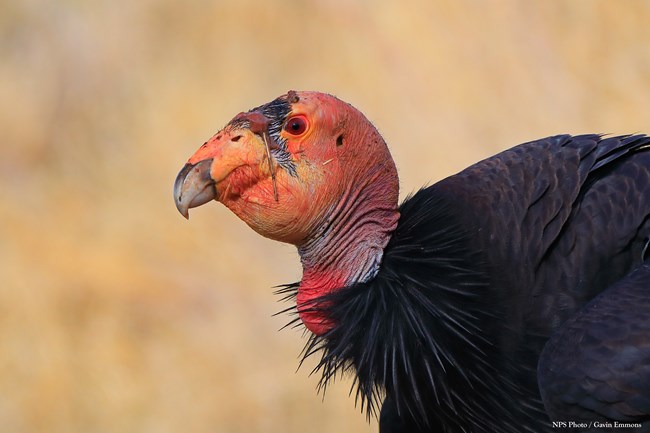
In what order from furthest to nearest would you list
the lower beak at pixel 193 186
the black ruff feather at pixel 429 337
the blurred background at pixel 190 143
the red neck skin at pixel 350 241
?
the blurred background at pixel 190 143
the red neck skin at pixel 350 241
the black ruff feather at pixel 429 337
the lower beak at pixel 193 186

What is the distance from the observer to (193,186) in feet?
12.2

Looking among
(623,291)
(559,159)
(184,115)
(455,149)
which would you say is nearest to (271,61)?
(184,115)

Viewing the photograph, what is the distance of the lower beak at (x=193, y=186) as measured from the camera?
370cm

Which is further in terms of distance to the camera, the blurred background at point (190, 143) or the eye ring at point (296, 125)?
the blurred background at point (190, 143)

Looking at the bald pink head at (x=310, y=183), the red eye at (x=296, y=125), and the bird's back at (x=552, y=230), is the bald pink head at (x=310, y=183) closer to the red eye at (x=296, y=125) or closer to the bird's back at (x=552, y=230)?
the red eye at (x=296, y=125)

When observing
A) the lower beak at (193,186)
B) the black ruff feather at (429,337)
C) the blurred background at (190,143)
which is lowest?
the black ruff feather at (429,337)

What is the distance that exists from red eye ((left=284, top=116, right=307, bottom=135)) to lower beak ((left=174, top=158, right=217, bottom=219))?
333 millimetres

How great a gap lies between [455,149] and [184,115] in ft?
8.58

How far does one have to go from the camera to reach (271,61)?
10156 millimetres

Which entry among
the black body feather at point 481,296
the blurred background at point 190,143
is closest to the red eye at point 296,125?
the black body feather at point 481,296

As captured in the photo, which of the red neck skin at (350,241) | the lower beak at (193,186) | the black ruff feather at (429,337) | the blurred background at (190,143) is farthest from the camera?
the blurred background at (190,143)

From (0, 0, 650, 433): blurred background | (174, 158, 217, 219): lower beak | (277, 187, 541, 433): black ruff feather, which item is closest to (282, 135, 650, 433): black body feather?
(277, 187, 541, 433): black ruff feather

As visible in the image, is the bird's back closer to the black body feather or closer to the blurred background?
the black body feather

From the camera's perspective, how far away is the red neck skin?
3980mm
